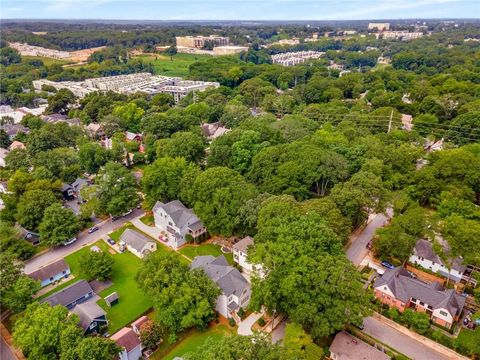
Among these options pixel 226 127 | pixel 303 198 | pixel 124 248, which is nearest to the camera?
pixel 124 248

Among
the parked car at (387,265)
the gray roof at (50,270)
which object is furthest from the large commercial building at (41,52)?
the parked car at (387,265)

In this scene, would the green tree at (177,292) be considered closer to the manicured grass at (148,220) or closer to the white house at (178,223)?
the white house at (178,223)

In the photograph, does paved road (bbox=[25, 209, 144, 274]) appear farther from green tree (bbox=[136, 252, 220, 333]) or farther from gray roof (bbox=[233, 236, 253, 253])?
gray roof (bbox=[233, 236, 253, 253])

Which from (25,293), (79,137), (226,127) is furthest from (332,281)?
(79,137)

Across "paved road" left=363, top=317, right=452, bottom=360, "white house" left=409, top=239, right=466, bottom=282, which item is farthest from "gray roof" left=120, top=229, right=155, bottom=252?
"white house" left=409, top=239, right=466, bottom=282

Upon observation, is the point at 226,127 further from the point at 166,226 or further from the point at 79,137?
the point at 166,226

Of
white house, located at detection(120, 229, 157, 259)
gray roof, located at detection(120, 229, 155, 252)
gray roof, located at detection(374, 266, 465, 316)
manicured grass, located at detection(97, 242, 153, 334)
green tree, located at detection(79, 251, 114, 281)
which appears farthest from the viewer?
gray roof, located at detection(120, 229, 155, 252)
